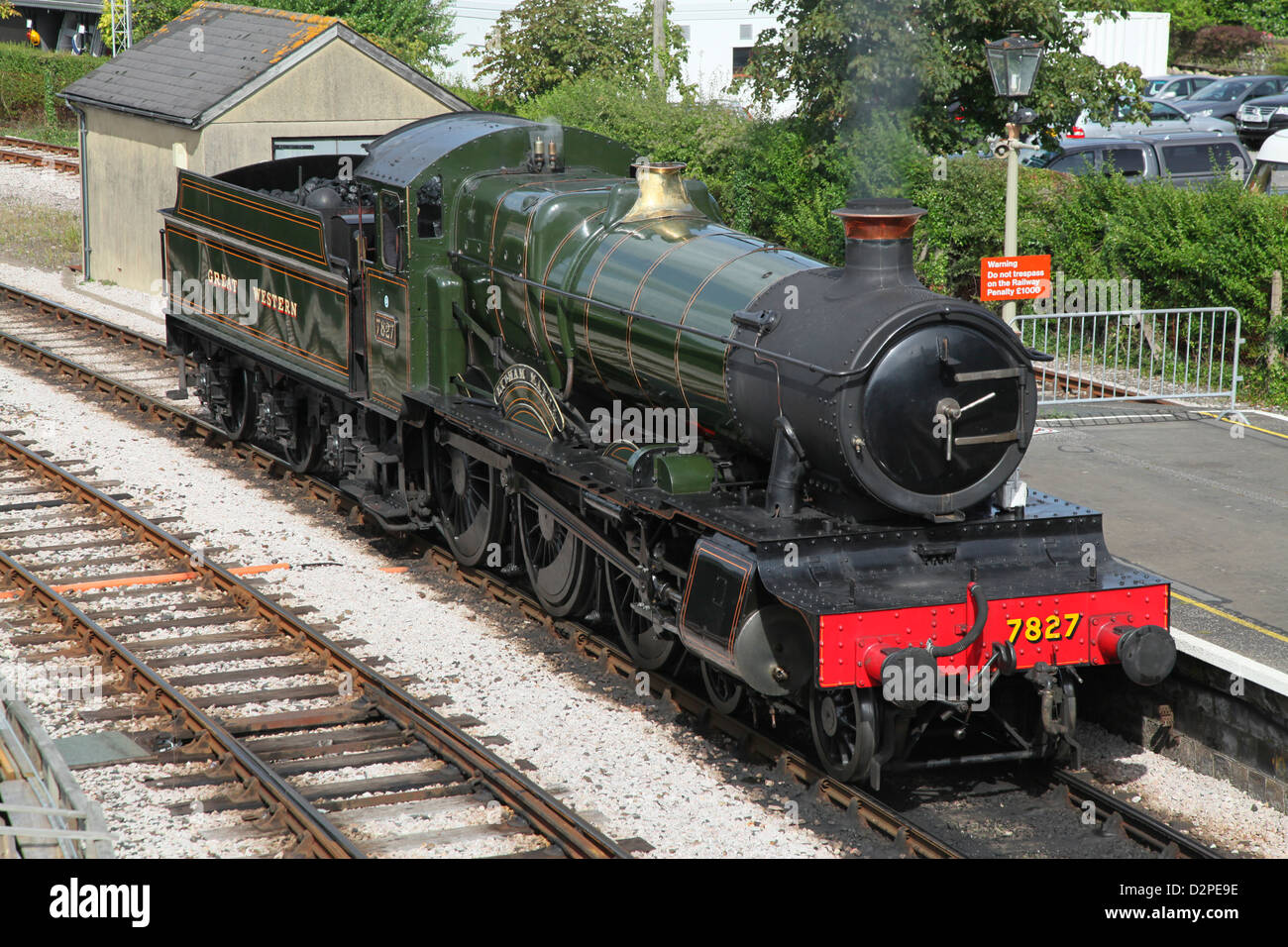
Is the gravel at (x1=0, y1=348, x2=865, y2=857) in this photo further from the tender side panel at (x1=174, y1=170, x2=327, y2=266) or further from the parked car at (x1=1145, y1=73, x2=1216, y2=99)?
the parked car at (x1=1145, y1=73, x2=1216, y2=99)

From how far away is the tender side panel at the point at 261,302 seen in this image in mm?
12047

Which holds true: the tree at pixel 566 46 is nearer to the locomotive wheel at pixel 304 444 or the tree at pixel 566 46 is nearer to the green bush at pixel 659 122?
the green bush at pixel 659 122

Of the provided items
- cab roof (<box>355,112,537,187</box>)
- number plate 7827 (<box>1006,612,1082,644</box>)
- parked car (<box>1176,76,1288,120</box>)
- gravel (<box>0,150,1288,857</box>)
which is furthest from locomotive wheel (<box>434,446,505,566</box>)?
parked car (<box>1176,76,1288,120</box>)

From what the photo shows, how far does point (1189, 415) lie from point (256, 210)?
9.21 metres

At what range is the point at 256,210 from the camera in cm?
1318

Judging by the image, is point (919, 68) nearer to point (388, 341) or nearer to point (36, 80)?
point (388, 341)

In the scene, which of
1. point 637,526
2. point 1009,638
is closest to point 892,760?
point 1009,638

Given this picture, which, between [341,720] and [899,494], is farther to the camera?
[341,720]

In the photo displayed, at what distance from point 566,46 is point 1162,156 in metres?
10.6

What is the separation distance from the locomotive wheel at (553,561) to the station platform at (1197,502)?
3.68 metres

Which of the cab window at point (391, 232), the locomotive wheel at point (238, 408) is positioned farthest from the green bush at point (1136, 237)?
the cab window at point (391, 232)
